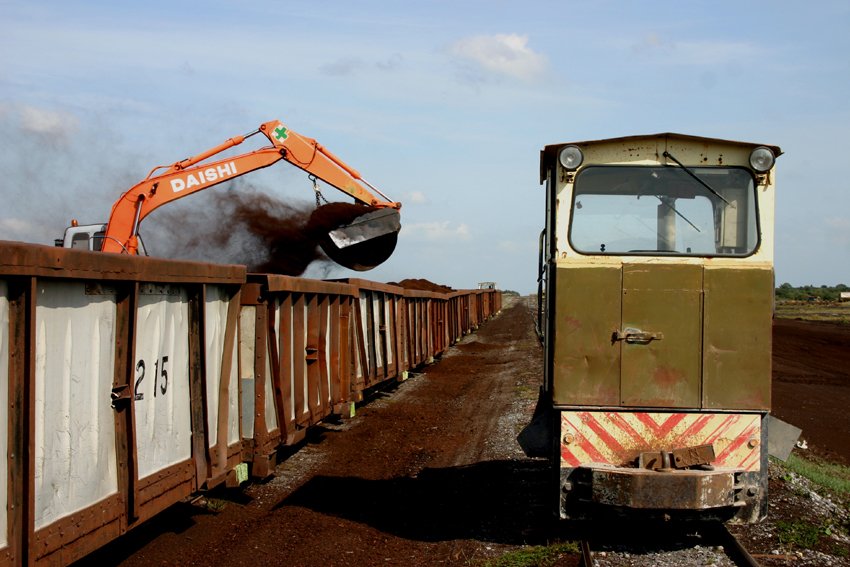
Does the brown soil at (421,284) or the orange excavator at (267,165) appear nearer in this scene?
the orange excavator at (267,165)

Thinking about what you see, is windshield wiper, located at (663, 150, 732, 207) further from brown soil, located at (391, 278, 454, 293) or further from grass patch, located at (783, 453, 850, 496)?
brown soil, located at (391, 278, 454, 293)

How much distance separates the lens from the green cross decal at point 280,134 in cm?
1480

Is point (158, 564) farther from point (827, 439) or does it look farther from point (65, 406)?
point (827, 439)

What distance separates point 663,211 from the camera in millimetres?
6777

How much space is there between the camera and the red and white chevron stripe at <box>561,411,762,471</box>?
6379 mm

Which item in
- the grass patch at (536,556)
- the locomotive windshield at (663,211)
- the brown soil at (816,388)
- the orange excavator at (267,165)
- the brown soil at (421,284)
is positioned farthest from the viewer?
the brown soil at (421,284)

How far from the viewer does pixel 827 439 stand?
1482cm

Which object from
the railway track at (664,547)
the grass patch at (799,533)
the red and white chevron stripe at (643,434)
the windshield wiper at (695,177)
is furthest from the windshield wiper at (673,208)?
the grass patch at (799,533)

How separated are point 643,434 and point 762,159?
2.29 meters

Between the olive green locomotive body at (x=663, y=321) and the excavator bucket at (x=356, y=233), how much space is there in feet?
26.2

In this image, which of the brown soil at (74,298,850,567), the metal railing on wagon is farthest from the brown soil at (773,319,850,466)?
the metal railing on wagon

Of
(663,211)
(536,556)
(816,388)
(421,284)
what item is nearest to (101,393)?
(536,556)

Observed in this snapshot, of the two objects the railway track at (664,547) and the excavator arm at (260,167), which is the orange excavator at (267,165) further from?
the railway track at (664,547)

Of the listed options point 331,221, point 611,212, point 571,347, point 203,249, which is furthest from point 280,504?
point 203,249
